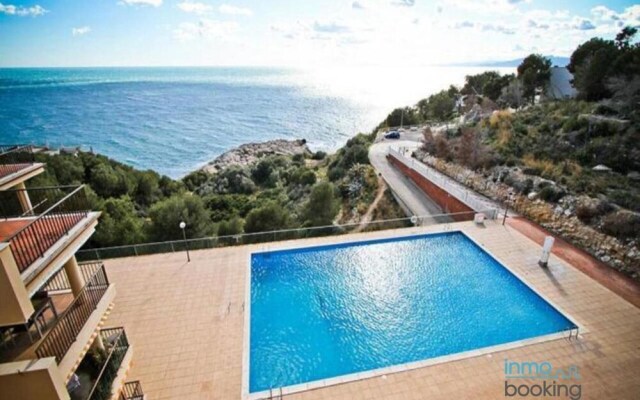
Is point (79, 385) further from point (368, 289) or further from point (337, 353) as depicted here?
point (368, 289)

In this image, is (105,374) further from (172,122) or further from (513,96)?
(172,122)

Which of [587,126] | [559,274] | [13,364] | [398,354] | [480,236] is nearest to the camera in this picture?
[13,364]

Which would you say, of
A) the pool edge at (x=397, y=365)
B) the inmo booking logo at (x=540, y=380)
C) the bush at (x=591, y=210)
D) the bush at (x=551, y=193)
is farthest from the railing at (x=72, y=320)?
the bush at (x=551, y=193)

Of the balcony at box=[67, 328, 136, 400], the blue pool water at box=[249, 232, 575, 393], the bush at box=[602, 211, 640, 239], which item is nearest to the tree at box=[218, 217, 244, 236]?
the blue pool water at box=[249, 232, 575, 393]

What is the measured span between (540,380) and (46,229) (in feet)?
40.6

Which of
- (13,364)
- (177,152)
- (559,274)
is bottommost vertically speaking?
(177,152)

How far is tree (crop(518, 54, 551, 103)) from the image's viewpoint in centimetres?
3894

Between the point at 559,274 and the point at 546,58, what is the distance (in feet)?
129

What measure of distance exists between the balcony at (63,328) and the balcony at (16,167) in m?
2.60

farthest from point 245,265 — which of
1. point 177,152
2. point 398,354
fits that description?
point 177,152

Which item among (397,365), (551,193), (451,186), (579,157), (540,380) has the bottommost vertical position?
(540,380)

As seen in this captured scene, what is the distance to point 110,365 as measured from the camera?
7.42 metres

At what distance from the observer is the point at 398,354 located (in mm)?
10055

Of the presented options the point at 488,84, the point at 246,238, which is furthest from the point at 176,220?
the point at 488,84
